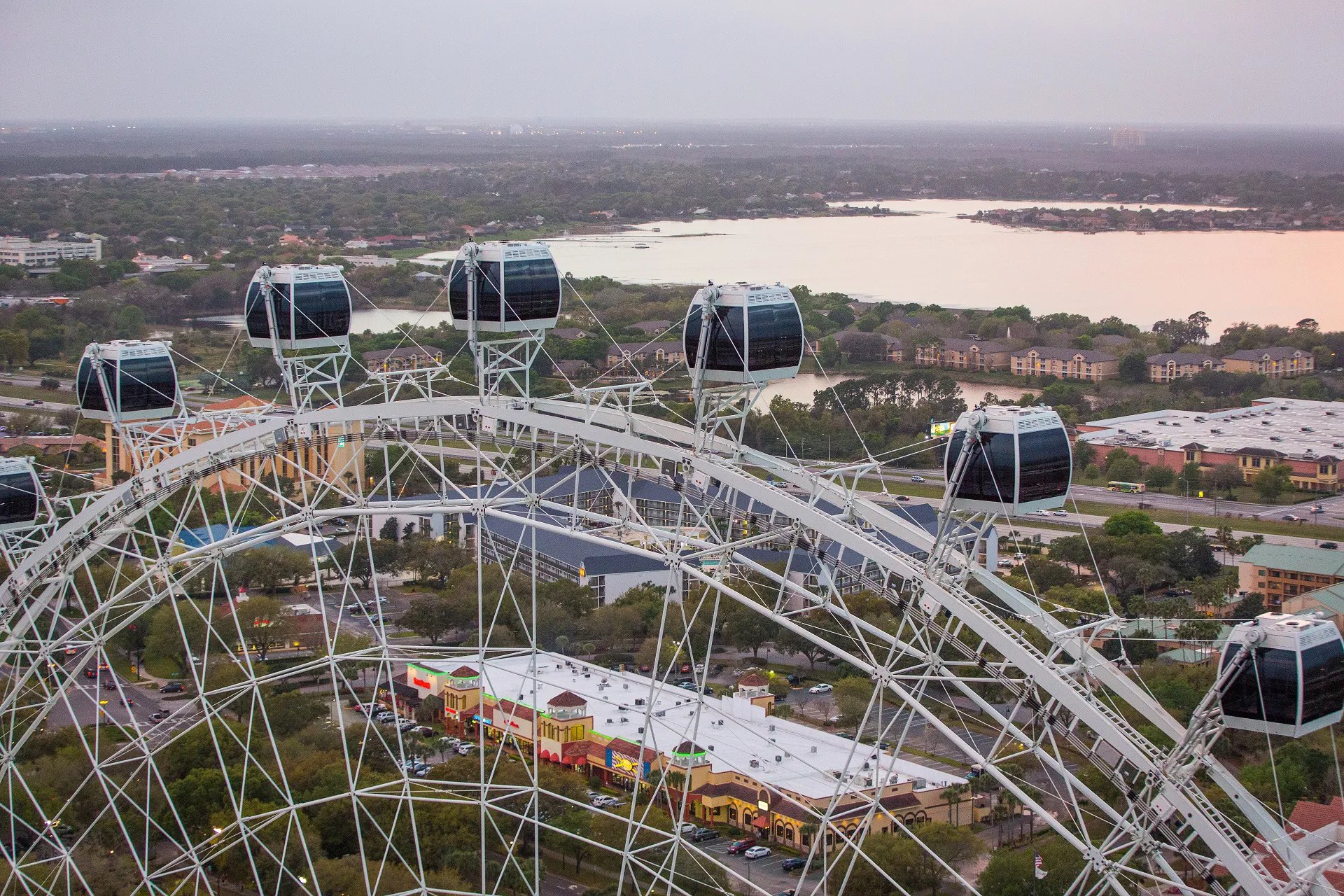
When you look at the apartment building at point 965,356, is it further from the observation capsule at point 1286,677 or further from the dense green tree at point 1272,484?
the observation capsule at point 1286,677

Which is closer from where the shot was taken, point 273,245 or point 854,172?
point 273,245

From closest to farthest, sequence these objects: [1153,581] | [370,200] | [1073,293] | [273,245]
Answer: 1. [1153,581]
2. [1073,293]
3. [273,245]
4. [370,200]

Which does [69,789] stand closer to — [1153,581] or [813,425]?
[1153,581]

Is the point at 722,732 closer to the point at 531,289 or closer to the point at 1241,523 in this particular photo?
the point at 531,289

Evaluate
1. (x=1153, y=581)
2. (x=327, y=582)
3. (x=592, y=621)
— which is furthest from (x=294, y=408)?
(x=1153, y=581)

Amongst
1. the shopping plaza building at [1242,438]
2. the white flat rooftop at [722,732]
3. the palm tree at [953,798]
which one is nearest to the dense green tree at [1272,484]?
the shopping plaza building at [1242,438]

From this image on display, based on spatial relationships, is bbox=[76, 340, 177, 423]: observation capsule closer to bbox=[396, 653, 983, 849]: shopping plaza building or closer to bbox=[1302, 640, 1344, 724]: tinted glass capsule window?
bbox=[396, 653, 983, 849]: shopping plaza building
